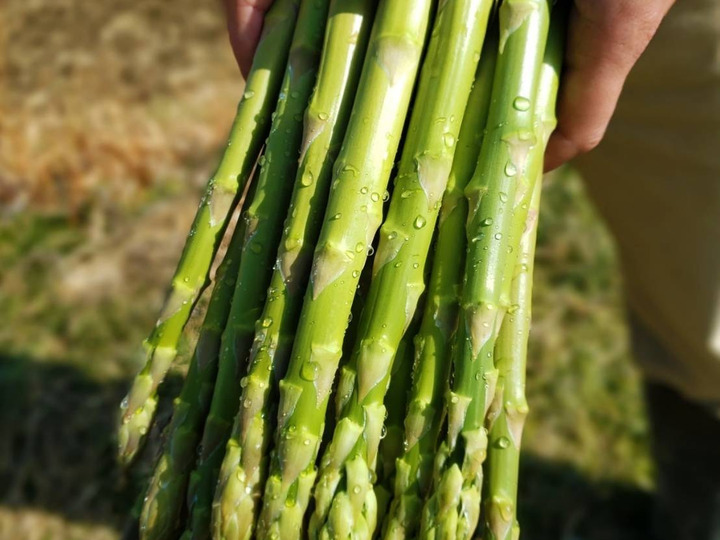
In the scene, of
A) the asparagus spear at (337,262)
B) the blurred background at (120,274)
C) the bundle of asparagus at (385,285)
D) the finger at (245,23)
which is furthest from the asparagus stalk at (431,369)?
the blurred background at (120,274)

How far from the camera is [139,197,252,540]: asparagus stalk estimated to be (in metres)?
1.26

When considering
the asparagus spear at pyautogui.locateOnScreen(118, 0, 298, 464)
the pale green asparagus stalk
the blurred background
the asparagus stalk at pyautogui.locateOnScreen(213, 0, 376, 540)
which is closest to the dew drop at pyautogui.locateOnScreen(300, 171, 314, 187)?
the asparagus stalk at pyautogui.locateOnScreen(213, 0, 376, 540)

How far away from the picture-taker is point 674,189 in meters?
1.96

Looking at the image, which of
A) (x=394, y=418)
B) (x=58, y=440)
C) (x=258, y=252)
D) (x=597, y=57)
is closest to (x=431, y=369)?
(x=394, y=418)

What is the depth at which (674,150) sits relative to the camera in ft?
6.21

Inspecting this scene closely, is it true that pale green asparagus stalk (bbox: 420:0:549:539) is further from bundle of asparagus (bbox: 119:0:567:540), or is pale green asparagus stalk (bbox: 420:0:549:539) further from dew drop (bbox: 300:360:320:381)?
dew drop (bbox: 300:360:320:381)

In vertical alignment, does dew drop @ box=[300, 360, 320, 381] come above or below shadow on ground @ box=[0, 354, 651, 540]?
above

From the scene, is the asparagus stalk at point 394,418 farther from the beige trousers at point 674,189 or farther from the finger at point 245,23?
the beige trousers at point 674,189

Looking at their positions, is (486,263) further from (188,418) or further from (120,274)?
(120,274)

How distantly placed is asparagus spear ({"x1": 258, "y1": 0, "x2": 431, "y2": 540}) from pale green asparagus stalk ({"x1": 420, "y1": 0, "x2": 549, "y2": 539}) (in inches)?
5.8

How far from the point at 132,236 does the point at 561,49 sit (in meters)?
2.72

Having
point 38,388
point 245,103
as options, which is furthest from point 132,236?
point 245,103

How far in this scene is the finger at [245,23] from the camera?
4.26ft

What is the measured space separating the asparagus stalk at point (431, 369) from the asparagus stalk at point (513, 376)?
0.10 meters
